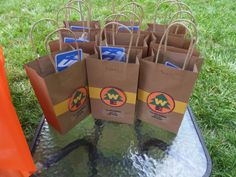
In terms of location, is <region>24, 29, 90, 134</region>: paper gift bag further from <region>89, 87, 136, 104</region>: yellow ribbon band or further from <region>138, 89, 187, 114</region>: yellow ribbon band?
<region>138, 89, 187, 114</region>: yellow ribbon band

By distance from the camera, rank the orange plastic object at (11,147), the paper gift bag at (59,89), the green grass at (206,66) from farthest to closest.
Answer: the green grass at (206,66)
the paper gift bag at (59,89)
the orange plastic object at (11,147)

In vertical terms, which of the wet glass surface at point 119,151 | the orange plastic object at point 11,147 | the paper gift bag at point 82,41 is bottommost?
the wet glass surface at point 119,151

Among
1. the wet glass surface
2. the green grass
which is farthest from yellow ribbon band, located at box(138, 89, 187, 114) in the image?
the green grass

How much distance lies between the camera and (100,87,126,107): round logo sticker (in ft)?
3.26

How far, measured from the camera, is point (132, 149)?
3.45 ft

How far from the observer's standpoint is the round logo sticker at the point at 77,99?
3.20ft

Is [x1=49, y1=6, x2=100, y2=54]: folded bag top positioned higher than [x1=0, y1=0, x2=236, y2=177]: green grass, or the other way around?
[x1=49, y1=6, x2=100, y2=54]: folded bag top

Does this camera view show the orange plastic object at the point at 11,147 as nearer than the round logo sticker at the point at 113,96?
Yes

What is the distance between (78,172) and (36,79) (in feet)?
1.10

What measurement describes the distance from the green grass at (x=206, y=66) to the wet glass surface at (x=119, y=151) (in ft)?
0.63

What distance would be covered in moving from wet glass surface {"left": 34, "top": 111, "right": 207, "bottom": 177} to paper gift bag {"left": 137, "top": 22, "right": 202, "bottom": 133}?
80mm

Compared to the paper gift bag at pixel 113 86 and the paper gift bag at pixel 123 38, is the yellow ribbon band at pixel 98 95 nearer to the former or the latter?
the paper gift bag at pixel 113 86

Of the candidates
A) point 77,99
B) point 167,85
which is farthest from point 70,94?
point 167,85

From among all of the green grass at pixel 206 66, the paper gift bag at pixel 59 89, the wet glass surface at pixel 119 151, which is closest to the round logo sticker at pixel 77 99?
the paper gift bag at pixel 59 89
